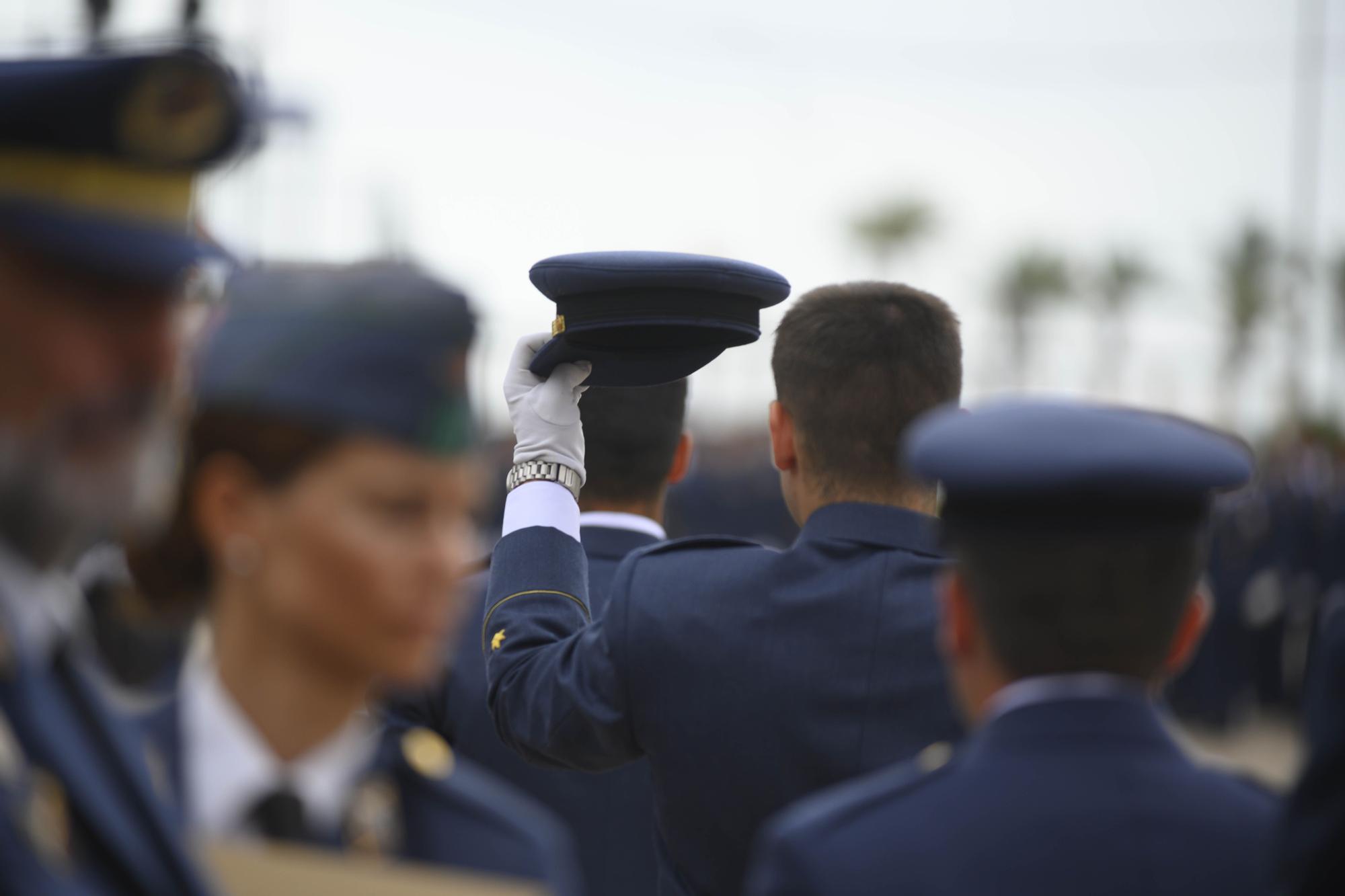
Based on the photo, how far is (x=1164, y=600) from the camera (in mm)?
1639

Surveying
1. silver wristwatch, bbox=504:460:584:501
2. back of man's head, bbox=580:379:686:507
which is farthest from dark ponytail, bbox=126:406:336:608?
back of man's head, bbox=580:379:686:507

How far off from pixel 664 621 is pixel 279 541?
3.82ft

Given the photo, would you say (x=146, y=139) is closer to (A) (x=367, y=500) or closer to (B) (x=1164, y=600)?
(A) (x=367, y=500)

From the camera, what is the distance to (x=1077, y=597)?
1.60 m

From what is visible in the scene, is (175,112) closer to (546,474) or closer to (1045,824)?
(1045,824)

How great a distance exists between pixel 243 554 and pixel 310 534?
76 millimetres

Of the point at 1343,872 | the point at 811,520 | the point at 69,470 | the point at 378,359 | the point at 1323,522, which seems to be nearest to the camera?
the point at 69,470

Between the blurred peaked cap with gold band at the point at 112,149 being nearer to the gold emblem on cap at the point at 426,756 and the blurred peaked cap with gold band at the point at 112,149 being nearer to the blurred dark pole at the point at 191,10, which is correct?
Result: the gold emblem on cap at the point at 426,756

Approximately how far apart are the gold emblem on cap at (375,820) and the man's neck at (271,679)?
3.3 inches

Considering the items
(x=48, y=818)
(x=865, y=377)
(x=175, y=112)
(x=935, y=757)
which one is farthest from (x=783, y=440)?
(x=48, y=818)

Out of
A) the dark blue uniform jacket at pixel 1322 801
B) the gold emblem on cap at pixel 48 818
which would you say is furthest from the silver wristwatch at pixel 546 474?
the gold emblem on cap at pixel 48 818

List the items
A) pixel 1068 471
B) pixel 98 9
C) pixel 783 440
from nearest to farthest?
pixel 1068 471
pixel 783 440
pixel 98 9

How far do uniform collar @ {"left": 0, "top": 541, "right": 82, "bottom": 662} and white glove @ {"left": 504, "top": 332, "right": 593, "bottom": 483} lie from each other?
1.54 meters

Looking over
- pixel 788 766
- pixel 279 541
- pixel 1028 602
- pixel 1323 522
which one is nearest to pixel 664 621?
pixel 788 766
